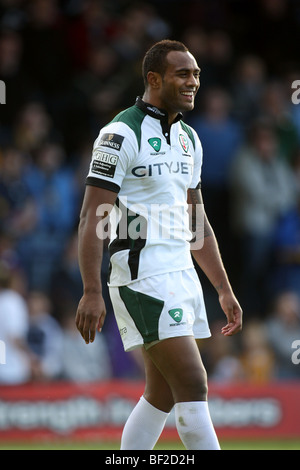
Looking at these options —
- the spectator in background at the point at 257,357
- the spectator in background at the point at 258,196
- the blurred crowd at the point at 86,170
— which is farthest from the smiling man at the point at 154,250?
the spectator in background at the point at 258,196

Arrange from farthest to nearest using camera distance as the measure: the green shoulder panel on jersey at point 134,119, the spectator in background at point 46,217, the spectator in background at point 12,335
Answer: the spectator in background at point 46,217 → the spectator in background at point 12,335 → the green shoulder panel on jersey at point 134,119

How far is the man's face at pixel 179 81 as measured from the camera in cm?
551

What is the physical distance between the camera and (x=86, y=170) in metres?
11.9

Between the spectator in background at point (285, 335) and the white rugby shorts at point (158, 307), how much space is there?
22.0 ft

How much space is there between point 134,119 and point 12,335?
5623 millimetres

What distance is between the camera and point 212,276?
5883 millimetres

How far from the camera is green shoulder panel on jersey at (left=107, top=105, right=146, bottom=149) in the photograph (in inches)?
214

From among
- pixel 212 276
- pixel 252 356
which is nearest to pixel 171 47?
pixel 212 276

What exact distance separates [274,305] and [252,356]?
1.07 meters

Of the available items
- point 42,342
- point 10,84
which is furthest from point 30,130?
point 42,342

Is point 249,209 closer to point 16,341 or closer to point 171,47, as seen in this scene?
point 16,341
